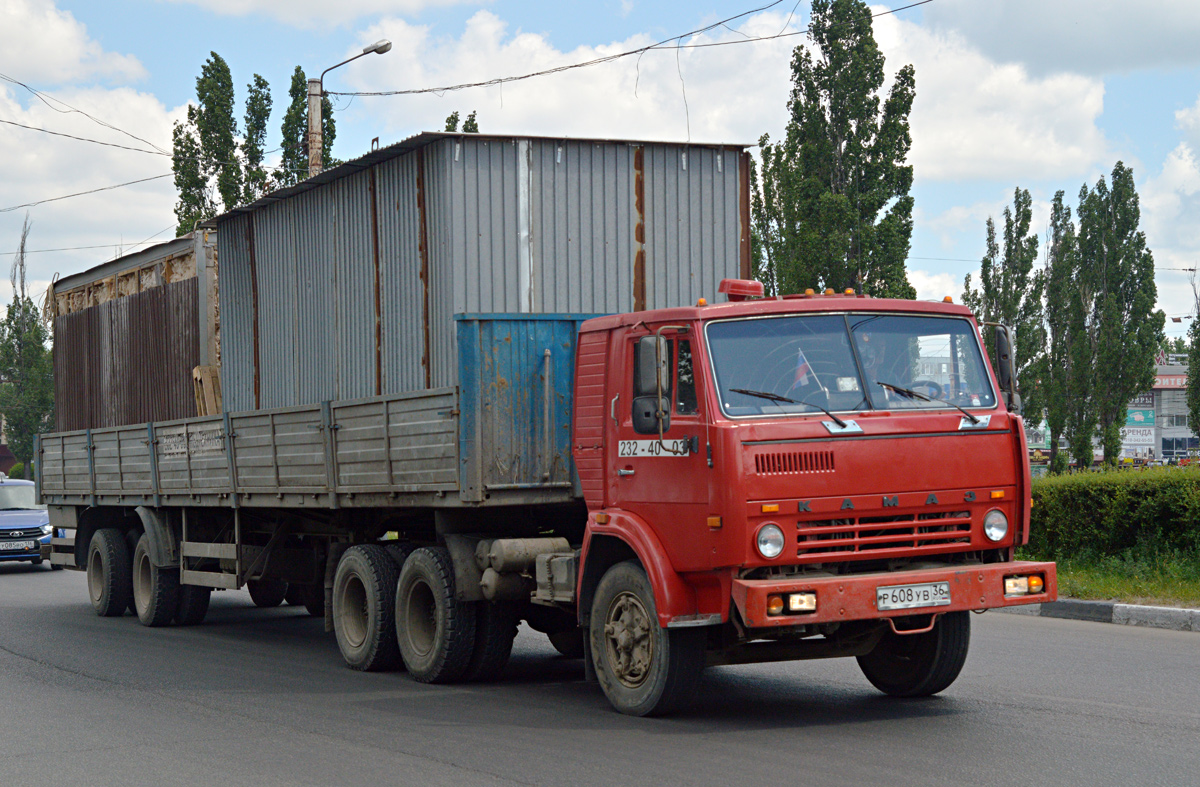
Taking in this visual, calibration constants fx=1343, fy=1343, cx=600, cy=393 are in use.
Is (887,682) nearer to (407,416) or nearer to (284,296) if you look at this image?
(407,416)

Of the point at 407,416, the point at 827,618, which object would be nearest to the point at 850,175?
the point at 407,416

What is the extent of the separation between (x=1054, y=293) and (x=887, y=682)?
3378 cm

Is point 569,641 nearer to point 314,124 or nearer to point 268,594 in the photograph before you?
point 268,594

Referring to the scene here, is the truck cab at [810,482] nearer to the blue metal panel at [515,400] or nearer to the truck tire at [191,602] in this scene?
the blue metal panel at [515,400]

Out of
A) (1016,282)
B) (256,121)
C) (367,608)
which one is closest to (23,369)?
(256,121)

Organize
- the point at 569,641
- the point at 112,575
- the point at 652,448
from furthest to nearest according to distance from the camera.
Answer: the point at 112,575 → the point at 569,641 → the point at 652,448

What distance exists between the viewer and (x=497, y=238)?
959cm

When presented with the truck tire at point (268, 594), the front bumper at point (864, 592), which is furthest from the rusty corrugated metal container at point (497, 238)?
the truck tire at point (268, 594)

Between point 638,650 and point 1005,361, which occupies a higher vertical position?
point 1005,361

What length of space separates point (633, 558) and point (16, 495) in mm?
18766

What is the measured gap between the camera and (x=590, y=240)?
9906mm

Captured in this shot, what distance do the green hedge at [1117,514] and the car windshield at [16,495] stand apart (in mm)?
16832

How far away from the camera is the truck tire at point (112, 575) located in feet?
48.6

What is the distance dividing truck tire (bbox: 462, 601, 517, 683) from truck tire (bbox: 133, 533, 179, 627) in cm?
576
